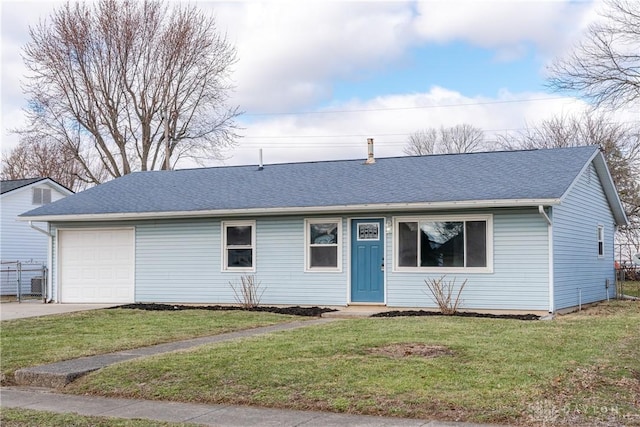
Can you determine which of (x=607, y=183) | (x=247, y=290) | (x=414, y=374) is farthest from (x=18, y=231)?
(x=414, y=374)

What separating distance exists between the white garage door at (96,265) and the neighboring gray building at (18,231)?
6870 millimetres

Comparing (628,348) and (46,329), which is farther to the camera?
(46,329)

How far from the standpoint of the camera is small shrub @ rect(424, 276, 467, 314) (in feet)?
52.4

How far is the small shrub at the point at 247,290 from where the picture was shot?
59.1 ft

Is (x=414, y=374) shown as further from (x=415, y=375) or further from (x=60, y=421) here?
(x=60, y=421)

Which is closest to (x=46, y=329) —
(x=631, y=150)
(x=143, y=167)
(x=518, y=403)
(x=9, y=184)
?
(x=518, y=403)

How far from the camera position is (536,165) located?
58.6ft

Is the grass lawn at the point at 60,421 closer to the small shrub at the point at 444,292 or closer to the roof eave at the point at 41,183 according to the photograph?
the small shrub at the point at 444,292

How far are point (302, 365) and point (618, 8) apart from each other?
66.3 ft

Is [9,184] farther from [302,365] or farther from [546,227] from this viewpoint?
[302,365]

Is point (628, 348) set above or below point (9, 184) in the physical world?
below

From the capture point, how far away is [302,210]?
57.0ft

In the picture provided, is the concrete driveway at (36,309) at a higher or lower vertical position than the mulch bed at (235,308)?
lower

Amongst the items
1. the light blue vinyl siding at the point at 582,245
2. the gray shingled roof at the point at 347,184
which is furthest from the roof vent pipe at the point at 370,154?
the light blue vinyl siding at the point at 582,245
